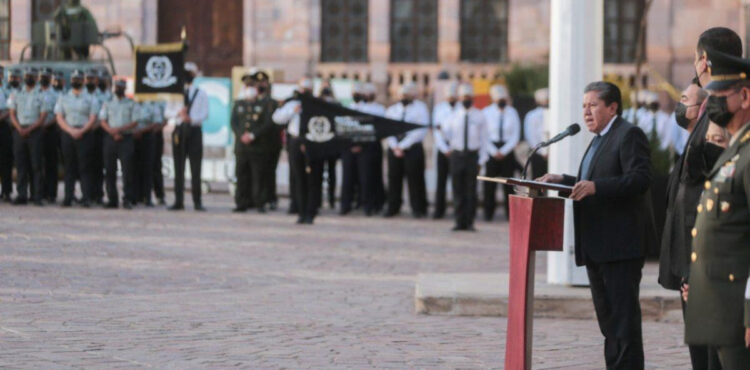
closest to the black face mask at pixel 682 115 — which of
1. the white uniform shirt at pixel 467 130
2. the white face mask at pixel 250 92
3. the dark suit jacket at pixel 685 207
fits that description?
the dark suit jacket at pixel 685 207

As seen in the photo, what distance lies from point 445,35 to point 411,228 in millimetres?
20513

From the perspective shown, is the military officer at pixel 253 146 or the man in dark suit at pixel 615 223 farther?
the military officer at pixel 253 146

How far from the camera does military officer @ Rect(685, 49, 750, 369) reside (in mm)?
5801

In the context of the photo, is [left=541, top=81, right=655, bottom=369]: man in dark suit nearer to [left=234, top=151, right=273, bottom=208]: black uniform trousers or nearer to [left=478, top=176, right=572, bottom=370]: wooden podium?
[left=478, top=176, right=572, bottom=370]: wooden podium

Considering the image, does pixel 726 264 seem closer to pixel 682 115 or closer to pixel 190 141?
pixel 682 115

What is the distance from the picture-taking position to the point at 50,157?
21.8m

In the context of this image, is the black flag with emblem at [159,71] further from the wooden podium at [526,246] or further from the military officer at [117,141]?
the wooden podium at [526,246]

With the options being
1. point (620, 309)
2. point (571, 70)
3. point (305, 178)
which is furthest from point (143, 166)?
point (620, 309)

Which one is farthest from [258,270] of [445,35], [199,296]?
[445,35]

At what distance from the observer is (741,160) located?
580cm

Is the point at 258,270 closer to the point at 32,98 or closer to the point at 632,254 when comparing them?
the point at 632,254

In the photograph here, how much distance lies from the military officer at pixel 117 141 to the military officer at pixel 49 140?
0.83 meters

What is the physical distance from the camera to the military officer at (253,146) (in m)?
21.5

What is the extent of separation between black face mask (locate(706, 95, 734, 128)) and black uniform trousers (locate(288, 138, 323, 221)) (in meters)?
13.8
